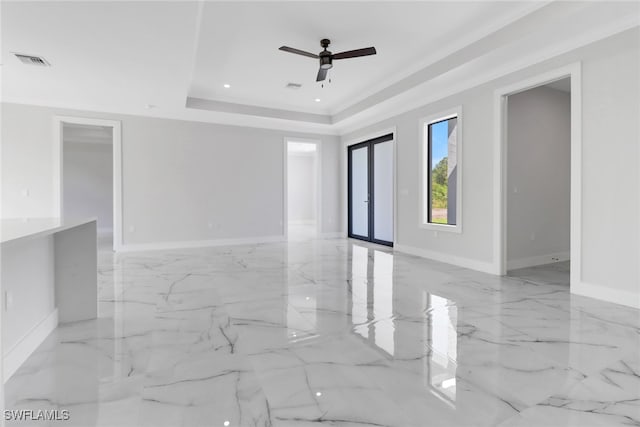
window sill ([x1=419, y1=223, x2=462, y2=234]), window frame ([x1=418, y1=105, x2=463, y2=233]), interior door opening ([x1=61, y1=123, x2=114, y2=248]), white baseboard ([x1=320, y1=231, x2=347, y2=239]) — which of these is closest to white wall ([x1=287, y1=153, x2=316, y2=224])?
white baseboard ([x1=320, y1=231, x2=347, y2=239])

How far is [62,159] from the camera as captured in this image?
572 centimetres

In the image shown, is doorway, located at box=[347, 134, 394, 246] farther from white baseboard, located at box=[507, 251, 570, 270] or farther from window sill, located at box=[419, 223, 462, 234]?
white baseboard, located at box=[507, 251, 570, 270]

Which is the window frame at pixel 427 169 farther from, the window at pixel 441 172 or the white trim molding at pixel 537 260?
the white trim molding at pixel 537 260

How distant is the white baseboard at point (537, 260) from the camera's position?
480 cm

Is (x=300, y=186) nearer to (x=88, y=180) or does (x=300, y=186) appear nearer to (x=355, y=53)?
(x=88, y=180)

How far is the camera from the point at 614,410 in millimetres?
1599

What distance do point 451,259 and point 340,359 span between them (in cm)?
353

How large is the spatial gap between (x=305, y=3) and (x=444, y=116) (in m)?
2.79

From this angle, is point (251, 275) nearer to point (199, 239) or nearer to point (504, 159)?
point (199, 239)

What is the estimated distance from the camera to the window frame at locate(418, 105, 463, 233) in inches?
193

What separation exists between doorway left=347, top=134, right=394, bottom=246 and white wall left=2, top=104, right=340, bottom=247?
1.35 meters

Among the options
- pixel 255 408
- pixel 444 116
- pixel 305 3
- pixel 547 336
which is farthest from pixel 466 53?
pixel 255 408

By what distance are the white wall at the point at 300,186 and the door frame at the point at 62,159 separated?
21.8 ft

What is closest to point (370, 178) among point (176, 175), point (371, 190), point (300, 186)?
point (371, 190)
